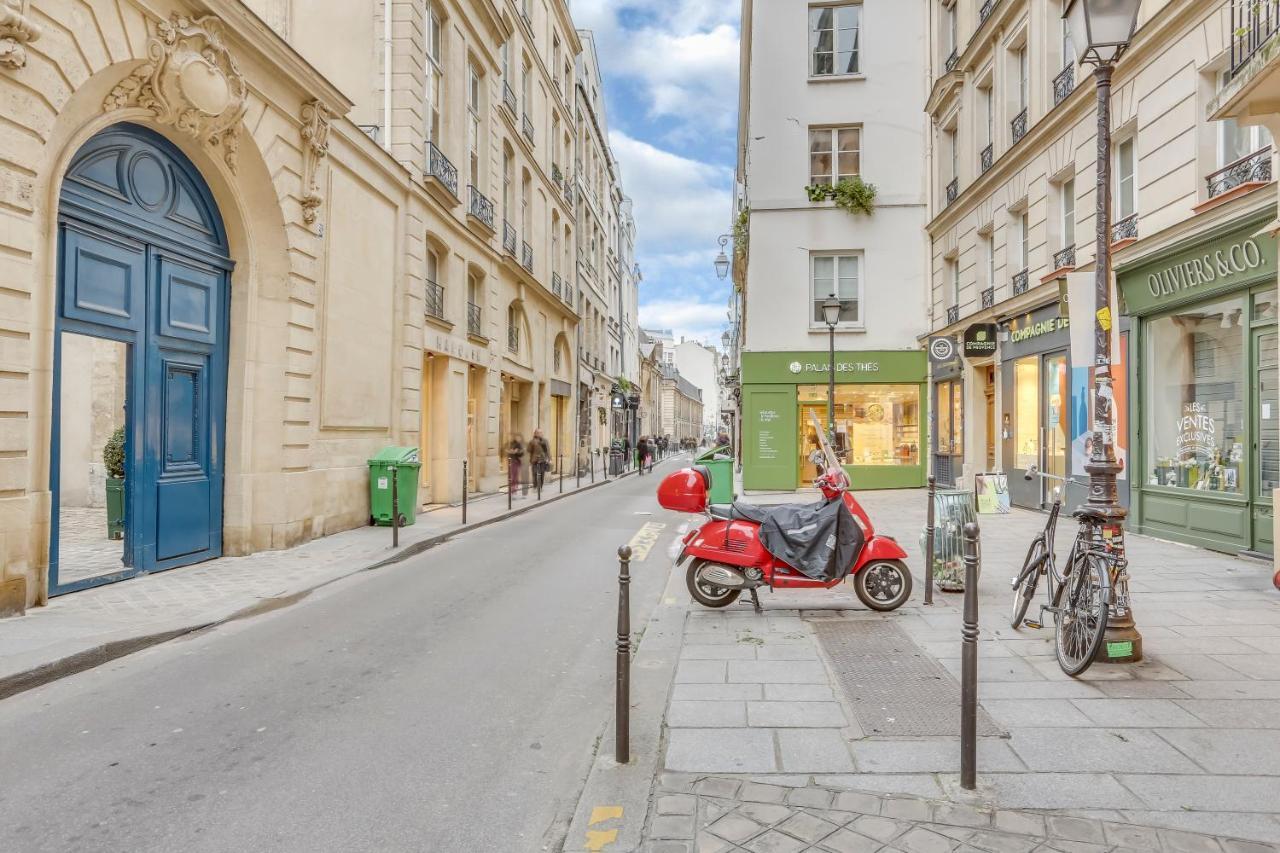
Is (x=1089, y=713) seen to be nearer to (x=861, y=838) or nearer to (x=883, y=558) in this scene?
(x=861, y=838)

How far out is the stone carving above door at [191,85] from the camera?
745 centimetres

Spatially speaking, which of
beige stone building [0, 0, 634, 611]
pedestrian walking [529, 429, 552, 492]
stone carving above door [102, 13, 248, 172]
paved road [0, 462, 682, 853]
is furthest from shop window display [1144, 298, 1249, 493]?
pedestrian walking [529, 429, 552, 492]

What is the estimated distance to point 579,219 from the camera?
3131 cm

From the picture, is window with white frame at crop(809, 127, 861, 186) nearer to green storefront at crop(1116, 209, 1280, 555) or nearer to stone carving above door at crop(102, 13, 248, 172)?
green storefront at crop(1116, 209, 1280, 555)

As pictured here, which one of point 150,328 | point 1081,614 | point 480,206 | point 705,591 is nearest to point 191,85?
point 150,328

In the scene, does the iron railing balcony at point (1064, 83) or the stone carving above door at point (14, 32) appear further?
the iron railing balcony at point (1064, 83)

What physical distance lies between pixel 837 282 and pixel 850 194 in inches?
89.8

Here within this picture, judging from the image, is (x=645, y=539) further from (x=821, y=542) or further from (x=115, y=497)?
(x=115, y=497)

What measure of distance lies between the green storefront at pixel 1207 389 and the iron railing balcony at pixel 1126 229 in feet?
1.88

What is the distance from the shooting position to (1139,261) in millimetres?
10164

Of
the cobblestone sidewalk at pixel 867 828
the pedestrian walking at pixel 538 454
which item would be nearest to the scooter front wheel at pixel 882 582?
the cobblestone sidewalk at pixel 867 828

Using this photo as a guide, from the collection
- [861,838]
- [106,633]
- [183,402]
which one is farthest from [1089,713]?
[183,402]

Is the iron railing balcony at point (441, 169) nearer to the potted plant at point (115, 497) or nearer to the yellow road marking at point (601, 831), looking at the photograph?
the potted plant at point (115, 497)

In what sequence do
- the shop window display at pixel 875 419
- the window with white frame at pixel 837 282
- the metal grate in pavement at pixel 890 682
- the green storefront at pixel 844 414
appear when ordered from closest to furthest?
the metal grate in pavement at pixel 890 682 → the green storefront at pixel 844 414 → the shop window display at pixel 875 419 → the window with white frame at pixel 837 282
